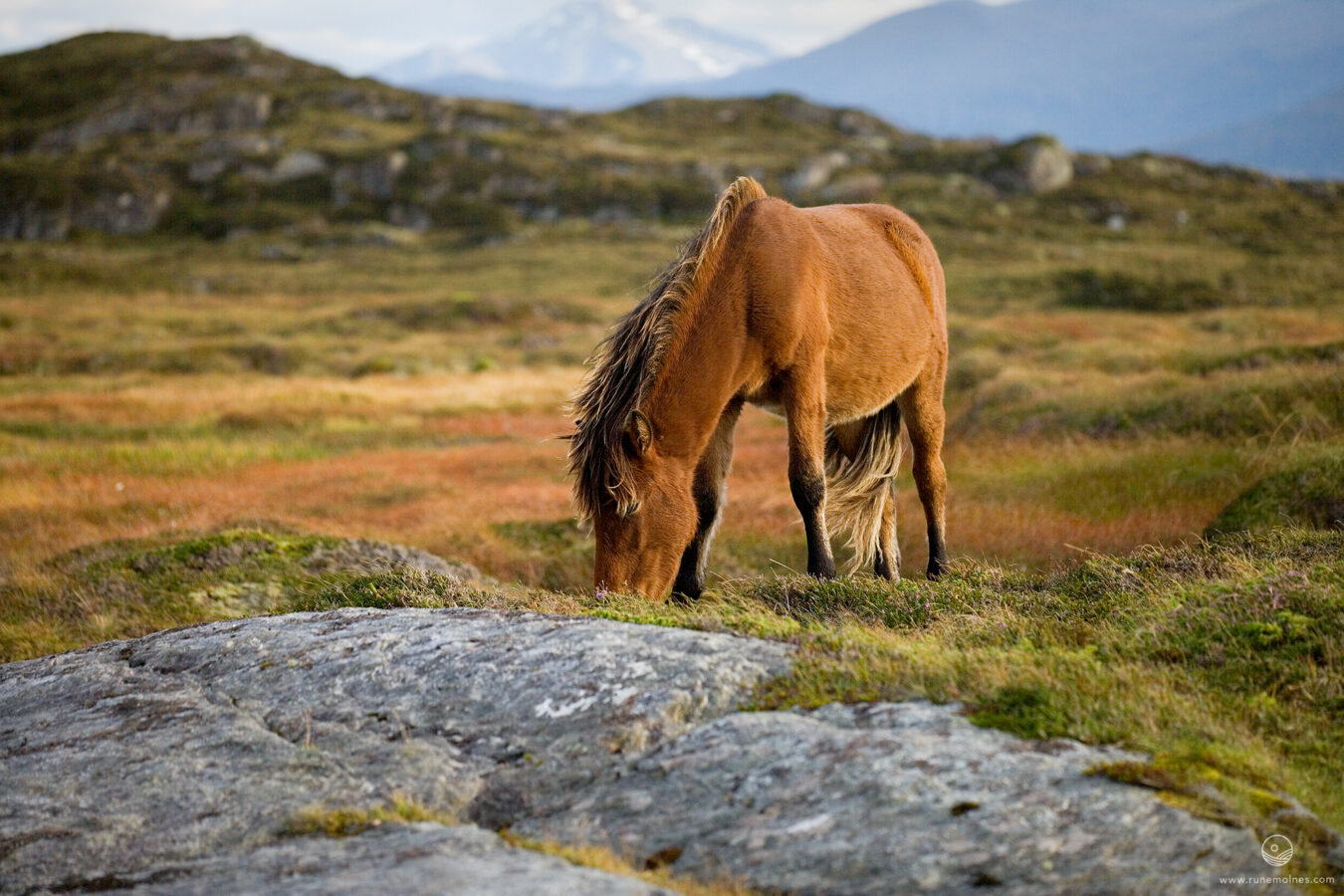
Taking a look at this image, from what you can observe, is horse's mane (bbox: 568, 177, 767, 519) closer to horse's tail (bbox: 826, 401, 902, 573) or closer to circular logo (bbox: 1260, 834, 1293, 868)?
horse's tail (bbox: 826, 401, 902, 573)

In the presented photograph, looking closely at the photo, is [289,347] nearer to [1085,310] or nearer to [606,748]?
[1085,310]

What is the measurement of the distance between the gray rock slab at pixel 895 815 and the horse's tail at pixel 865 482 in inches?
219

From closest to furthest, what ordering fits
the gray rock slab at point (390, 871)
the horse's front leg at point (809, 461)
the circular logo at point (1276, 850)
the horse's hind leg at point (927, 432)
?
1. the gray rock slab at point (390, 871)
2. the circular logo at point (1276, 850)
3. the horse's front leg at point (809, 461)
4. the horse's hind leg at point (927, 432)

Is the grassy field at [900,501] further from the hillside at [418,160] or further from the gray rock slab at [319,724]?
the hillside at [418,160]

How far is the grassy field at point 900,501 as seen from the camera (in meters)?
4.71

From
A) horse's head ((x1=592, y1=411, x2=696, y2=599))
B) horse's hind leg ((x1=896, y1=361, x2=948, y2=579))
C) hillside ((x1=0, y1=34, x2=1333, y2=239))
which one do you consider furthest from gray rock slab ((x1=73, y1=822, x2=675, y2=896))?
hillside ((x1=0, y1=34, x2=1333, y2=239))

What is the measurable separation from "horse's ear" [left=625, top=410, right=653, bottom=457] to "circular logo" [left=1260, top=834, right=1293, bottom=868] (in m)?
4.12

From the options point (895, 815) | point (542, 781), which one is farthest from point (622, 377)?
point (895, 815)

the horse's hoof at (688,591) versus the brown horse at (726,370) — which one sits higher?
the brown horse at (726,370)

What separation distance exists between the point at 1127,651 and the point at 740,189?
4.50 metres

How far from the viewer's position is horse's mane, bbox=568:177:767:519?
6.69 metres

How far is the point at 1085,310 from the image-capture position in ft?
154

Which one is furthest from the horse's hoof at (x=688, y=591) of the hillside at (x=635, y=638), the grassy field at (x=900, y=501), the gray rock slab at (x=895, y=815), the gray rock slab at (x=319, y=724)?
the gray rock slab at (x=895, y=815)

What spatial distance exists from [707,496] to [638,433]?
4.49 feet
